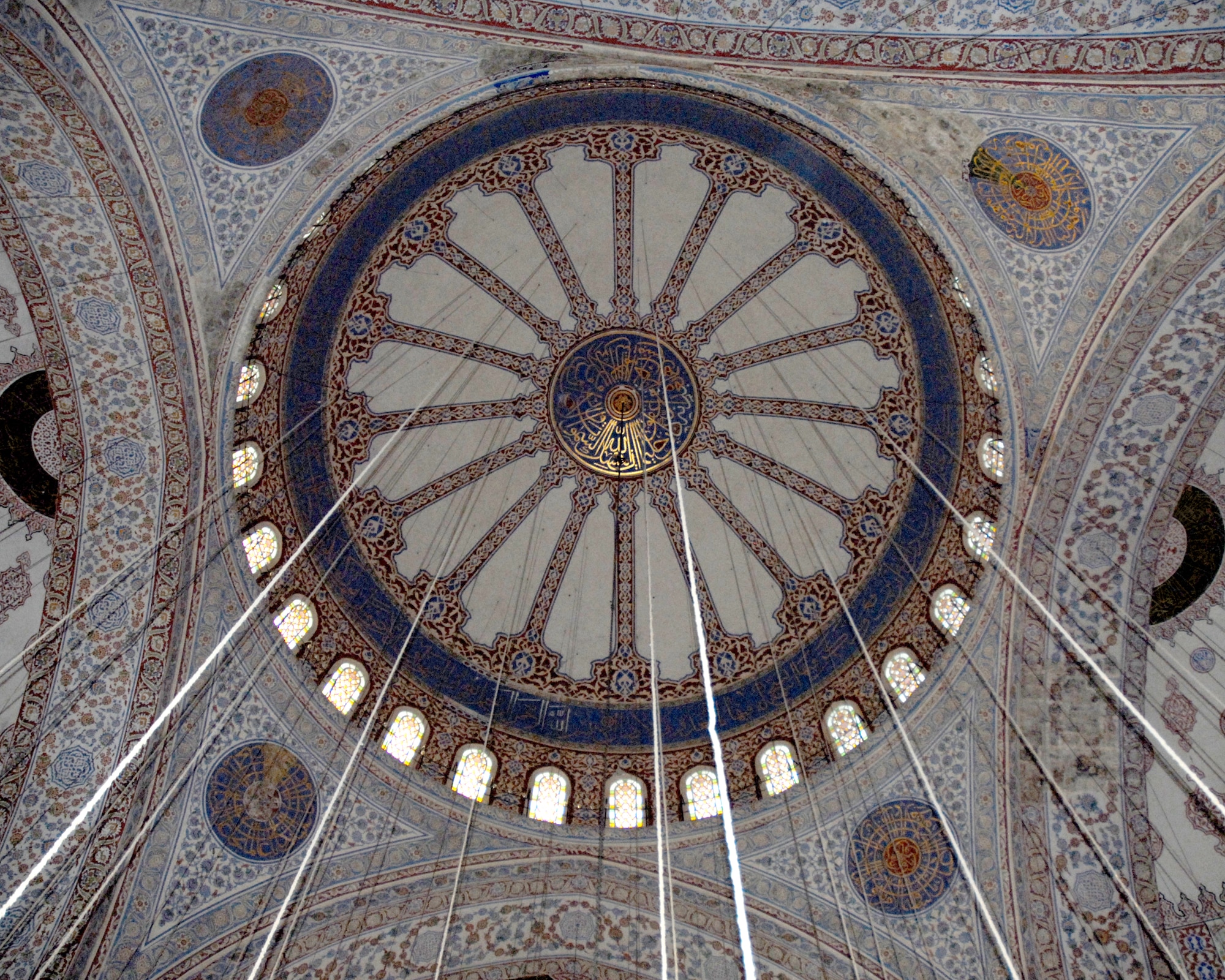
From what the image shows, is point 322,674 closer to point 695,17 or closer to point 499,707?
point 499,707

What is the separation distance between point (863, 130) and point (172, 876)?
7871 mm

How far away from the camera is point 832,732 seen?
33.0 feet

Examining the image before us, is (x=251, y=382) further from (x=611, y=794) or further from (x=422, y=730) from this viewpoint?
(x=611, y=794)

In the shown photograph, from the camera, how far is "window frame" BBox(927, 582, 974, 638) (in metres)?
9.38

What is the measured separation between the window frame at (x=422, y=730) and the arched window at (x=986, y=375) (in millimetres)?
6039

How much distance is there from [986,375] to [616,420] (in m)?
4.21

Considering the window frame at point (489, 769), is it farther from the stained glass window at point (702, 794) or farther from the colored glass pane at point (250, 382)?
the colored glass pane at point (250, 382)

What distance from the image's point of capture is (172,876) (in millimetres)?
8328

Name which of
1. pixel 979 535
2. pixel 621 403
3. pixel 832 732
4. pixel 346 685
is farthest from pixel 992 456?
pixel 346 685

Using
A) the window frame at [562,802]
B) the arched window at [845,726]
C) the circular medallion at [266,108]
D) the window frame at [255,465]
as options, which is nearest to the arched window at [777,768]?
the arched window at [845,726]

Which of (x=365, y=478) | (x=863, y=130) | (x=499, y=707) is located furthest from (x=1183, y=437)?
(x=365, y=478)

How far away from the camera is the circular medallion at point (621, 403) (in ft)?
37.7

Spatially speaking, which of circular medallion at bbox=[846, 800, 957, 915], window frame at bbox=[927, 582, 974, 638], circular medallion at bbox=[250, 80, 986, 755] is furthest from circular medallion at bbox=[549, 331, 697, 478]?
circular medallion at bbox=[846, 800, 957, 915]

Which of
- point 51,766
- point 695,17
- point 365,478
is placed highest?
point 365,478
